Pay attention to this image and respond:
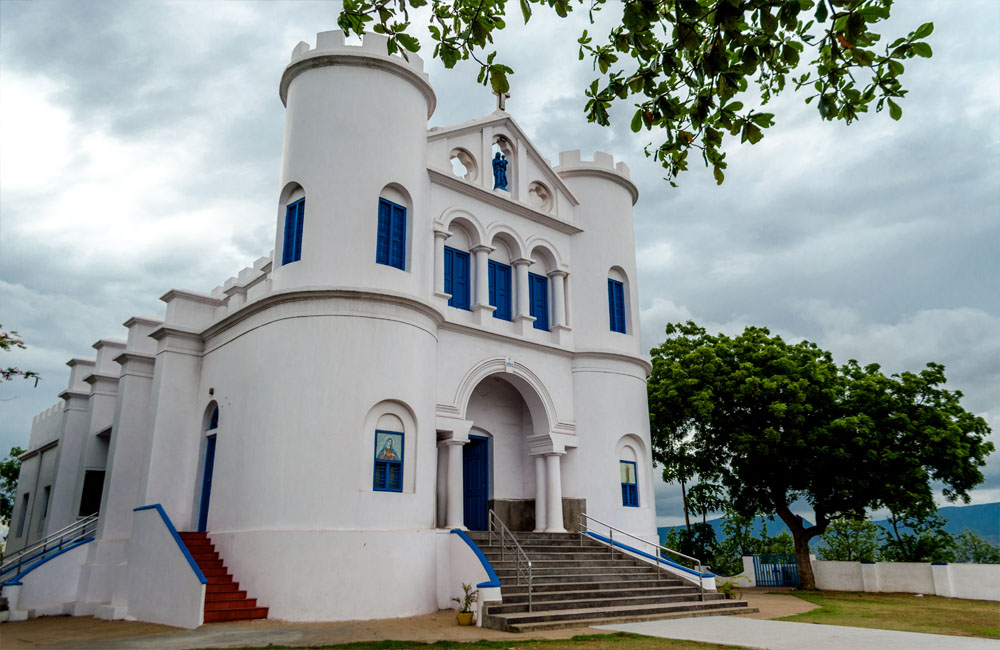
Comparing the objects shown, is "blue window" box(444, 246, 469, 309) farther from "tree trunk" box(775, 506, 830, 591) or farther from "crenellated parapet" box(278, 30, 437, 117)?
"tree trunk" box(775, 506, 830, 591)

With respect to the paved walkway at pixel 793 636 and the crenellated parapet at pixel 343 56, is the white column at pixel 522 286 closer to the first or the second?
the crenellated parapet at pixel 343 56

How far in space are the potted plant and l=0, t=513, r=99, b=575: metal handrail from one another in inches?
363

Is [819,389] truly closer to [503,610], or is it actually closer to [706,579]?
[706,579]

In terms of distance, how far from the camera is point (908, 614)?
13789 mm

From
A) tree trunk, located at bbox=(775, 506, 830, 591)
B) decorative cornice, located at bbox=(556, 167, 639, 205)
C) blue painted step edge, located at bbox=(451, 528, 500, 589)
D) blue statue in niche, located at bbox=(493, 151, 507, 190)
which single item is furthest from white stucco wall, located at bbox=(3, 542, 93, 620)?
tree trunk, located at bbox=(775, 506, 830, 591)

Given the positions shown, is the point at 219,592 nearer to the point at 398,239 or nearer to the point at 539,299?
the point at 398,239

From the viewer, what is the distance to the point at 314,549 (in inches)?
472

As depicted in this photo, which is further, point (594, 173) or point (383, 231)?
point (594, 173)

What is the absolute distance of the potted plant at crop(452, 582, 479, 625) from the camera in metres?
11.6

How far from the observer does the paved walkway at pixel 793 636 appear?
29.8 feet

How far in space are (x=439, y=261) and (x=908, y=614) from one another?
37.2 feet

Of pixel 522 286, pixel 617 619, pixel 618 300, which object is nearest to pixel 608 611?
pixel 617 619

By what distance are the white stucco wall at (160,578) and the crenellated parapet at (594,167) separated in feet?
41.4

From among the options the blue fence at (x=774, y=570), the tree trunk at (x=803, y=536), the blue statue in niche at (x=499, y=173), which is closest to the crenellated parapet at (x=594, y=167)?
the blue statue in niche at (x=499, y=173)
